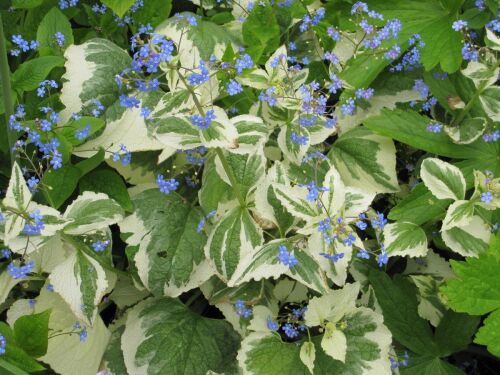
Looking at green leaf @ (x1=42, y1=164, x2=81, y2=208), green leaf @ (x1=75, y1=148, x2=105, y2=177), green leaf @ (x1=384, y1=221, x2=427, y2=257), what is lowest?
green leaf @ (x1=384, y1=221, x2=427, y2=257)

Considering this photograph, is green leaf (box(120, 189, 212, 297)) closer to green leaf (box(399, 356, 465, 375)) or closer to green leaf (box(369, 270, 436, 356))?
green leaf (box(369, 270, 436, 356))

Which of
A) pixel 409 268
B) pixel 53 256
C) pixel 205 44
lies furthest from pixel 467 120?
pixel 53 256

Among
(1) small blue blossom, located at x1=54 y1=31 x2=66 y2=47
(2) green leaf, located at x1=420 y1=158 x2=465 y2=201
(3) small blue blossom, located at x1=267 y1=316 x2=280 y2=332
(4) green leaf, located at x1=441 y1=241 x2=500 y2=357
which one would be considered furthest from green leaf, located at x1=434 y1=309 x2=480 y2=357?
(1) small blue blossom, located at x1=54 y1=31 x2=66 y2=47

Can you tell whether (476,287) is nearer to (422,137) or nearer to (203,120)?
(422,137)

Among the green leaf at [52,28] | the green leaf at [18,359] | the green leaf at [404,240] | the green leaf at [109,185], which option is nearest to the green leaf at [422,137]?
the green leaf at [404,240]

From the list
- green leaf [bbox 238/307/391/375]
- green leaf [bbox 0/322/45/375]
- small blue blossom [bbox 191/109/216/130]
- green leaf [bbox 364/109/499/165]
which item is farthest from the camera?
green leaf [bbox 364/109/499/165]

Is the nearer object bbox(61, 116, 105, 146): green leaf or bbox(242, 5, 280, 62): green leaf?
bbox(61, 116, 105, 146): green leaf

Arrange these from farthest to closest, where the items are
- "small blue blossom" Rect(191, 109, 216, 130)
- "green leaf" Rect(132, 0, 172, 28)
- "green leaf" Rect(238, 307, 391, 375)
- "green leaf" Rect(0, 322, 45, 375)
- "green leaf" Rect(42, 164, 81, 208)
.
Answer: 1. "green leaf" Rect(132, 0, 172, 28)
2. "green leaf" Rect(42, 164, 81, 208)
3. "green leaf" Rect(238, 307, 391, 375)
4. "green leaf" Rect(0, 322, 45, 375)
5. "small blue blossom" Rect(191, 109, 216, 130)

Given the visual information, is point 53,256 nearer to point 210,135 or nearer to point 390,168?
point 210,135
